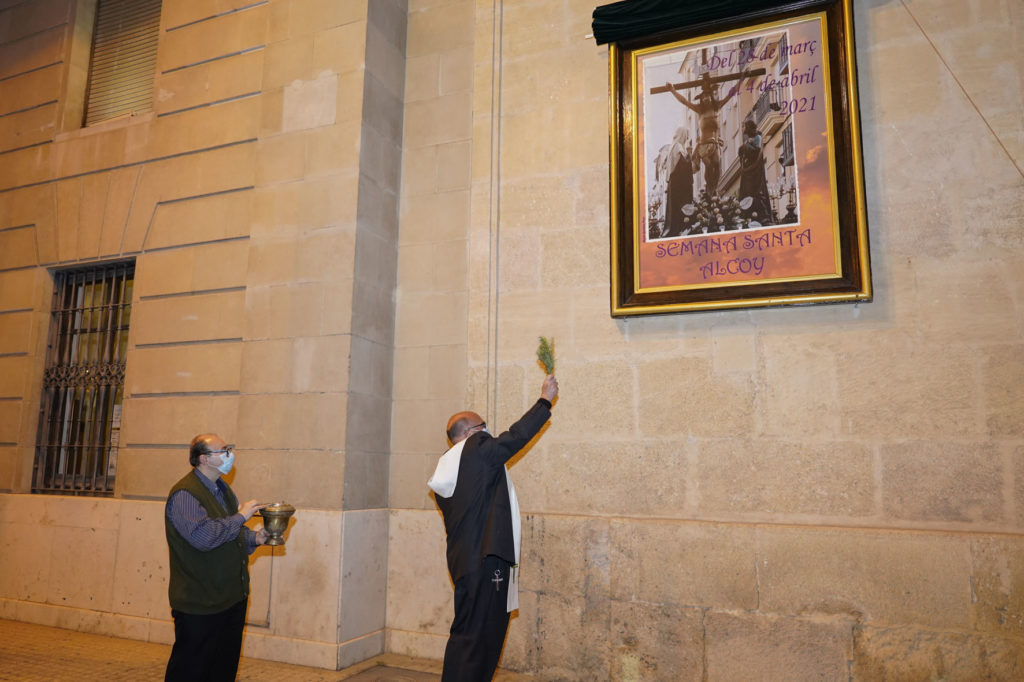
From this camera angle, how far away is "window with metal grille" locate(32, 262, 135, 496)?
781cm

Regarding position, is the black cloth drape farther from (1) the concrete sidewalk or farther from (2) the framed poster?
(1) the concrete sidewalk

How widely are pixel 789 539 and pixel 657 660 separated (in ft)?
4.31

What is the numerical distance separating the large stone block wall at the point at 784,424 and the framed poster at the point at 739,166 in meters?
0.19

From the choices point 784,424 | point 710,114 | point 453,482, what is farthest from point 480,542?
point 710,114

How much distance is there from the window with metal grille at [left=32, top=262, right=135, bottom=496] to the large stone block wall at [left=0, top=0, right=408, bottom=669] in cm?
Result: 19

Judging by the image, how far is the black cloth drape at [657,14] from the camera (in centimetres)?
577

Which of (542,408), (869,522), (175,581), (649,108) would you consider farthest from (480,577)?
(649,108)

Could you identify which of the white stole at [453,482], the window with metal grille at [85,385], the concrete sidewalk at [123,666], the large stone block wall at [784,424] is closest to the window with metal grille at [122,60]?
the window with metal grille at [85,385]

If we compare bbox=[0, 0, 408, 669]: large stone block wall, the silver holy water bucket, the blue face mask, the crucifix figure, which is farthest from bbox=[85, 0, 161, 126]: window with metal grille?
the crucifix figure

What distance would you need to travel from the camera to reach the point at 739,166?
5660mm

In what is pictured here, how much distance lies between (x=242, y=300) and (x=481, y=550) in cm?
407

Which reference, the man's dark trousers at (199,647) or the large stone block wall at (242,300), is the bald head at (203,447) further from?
the large stone block wall at (242,300)

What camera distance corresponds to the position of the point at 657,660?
5.25m

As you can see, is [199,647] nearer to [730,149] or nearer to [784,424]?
[784,424]
